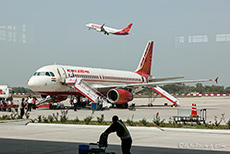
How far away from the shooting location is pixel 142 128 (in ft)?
57.3

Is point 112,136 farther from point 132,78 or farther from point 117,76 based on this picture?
point 132,78

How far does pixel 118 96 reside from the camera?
120 feet

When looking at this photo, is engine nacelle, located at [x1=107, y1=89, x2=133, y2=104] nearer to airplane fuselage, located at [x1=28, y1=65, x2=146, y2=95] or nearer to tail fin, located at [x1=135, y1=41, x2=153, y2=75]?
airplane fuselage, located at [x1=28, y1=65, x2=146, y2=95]

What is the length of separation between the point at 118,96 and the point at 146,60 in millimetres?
17028

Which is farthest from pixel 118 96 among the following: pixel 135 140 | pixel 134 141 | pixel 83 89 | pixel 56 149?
pixel 56 149

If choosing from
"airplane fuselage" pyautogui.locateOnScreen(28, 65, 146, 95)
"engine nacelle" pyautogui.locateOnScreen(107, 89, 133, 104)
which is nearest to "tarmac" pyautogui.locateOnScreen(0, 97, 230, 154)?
"airplane fuselage" pyautogui.locateOnScreen(28, 65, 146, 95)

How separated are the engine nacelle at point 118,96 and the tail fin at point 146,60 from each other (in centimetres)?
1395

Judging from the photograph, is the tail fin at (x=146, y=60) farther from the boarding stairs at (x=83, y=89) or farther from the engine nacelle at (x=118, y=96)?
the boarding stairs at (x=83, y=89)

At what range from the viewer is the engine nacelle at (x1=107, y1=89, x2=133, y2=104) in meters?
36.7

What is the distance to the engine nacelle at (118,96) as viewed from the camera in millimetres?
36706

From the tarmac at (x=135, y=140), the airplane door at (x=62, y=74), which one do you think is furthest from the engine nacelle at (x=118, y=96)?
the tarmac at (x=135, y=140)

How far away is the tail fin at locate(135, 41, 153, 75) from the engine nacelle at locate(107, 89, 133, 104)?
1395 cm

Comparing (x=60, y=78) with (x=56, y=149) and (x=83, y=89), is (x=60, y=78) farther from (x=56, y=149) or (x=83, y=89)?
(x=56, y=149)

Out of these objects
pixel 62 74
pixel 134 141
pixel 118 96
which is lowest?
pixel 134 141
